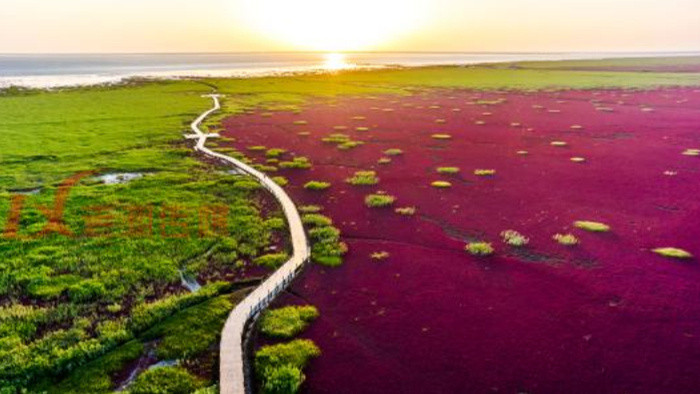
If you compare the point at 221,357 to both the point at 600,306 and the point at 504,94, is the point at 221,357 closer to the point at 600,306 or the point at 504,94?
the point at 600,306

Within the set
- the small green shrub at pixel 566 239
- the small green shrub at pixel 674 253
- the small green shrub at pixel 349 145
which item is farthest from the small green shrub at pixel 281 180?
the small green shrub at pixel 674 253

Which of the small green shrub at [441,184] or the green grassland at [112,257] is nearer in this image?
the green grassland at [112,257]

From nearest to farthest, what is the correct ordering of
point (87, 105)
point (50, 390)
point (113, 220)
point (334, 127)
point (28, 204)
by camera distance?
1. point (50, 390)
2. point (113, 220)
3. point (28, 204)
4. point (334, 127)
5. point (87, 105)

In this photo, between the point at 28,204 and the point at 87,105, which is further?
the point at 87,105

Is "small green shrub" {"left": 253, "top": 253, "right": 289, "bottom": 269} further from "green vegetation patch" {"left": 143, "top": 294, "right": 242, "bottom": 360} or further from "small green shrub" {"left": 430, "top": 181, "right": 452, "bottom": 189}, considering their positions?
"small green shrub" {"left": 430, "top": 181, "right": 452, "bottom": 189}

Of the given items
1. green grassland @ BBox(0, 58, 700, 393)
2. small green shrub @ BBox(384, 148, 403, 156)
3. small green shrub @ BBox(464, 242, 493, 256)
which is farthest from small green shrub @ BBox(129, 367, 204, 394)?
small green shrub @ BBox(384, 148, 403, 156)

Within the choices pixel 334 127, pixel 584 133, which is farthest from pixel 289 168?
pixel 584 133

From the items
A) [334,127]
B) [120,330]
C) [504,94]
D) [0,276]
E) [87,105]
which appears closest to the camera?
[120,330]

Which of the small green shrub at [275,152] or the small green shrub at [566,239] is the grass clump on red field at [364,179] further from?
the small green shrub at [566,239]

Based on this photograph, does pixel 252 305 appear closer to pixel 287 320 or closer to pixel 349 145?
pixel 287 320
